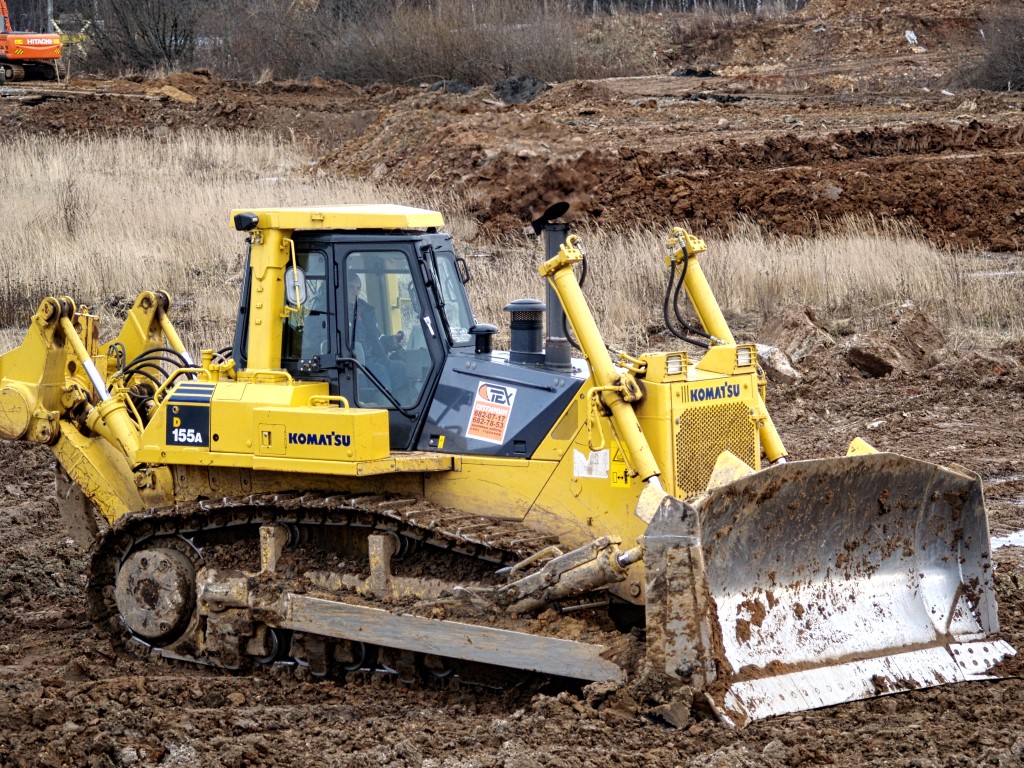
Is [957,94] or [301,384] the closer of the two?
[301,384]

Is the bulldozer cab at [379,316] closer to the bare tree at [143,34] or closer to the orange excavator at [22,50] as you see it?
the orange excavator at [22,50]

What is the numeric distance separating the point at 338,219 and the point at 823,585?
292 cm

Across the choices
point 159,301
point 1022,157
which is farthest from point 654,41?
point 159,301

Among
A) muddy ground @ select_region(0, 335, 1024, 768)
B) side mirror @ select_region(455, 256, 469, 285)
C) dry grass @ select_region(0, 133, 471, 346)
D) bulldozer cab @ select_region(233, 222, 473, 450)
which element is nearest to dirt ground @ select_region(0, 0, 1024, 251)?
dry grass @ select_region(0, 133, 471, 346)

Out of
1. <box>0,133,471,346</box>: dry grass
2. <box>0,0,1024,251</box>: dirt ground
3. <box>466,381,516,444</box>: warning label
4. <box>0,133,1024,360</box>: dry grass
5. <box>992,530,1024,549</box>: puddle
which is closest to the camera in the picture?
<box>466,381,516,444</box>: warning label

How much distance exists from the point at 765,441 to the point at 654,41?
35.9 metres

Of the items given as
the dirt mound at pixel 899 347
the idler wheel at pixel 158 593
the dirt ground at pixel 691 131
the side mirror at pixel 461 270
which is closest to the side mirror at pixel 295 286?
the side mirror at pixel 461 270

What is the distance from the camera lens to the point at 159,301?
8.30 m

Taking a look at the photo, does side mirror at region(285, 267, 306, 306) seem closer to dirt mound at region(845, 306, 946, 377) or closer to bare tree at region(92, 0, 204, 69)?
dirt mound at region(845, 306, 946, 377)

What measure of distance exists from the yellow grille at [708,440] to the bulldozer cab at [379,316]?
1.30m

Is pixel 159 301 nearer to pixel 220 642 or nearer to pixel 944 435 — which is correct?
pixel 220 642

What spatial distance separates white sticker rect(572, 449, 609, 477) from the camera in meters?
6.14

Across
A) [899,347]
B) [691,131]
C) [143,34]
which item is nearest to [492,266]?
[899,347]

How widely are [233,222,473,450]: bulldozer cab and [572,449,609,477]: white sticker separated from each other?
0.92 m
